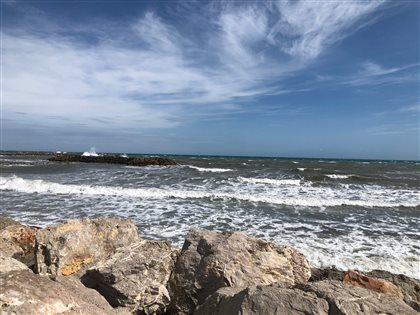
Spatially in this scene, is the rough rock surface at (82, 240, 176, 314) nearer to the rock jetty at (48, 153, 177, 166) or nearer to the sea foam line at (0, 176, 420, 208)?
the sea foam line at (0, 176, 420, 208)

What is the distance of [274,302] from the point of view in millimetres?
2898

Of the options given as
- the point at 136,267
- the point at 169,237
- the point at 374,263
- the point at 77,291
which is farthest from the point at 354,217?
the point at 77,291

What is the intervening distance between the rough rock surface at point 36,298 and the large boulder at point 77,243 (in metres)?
2.03

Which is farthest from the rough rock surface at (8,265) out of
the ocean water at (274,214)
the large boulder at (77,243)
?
the ocean water at (274,214)

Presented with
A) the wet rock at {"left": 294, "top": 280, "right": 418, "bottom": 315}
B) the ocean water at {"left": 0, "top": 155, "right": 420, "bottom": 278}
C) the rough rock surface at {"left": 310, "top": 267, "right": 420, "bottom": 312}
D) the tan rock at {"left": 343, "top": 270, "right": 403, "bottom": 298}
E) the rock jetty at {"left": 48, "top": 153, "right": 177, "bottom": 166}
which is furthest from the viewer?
the rock jetty at {"left": 48, "top": 153, "right": 177, "bottom": 166}

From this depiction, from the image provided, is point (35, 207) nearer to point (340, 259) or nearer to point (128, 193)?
point (128, 193)

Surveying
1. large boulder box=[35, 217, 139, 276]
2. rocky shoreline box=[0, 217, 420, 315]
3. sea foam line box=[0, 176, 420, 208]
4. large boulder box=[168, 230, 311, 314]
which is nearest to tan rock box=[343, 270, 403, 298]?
rocky shoreline box=[0, 217, 420, 315]

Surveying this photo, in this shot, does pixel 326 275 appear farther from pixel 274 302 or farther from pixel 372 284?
pixel 274 302

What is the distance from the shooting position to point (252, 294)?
9.91 feet

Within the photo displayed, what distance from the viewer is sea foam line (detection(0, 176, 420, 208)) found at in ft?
51.1

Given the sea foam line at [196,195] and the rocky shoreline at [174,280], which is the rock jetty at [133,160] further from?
the rocky shoreline at [174,280]

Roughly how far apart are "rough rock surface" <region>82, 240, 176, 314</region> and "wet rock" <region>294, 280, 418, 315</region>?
2057mm

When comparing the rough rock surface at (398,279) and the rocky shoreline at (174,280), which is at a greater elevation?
the rocky shoreline at (174,280)

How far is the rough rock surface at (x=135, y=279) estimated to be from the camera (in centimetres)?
423
